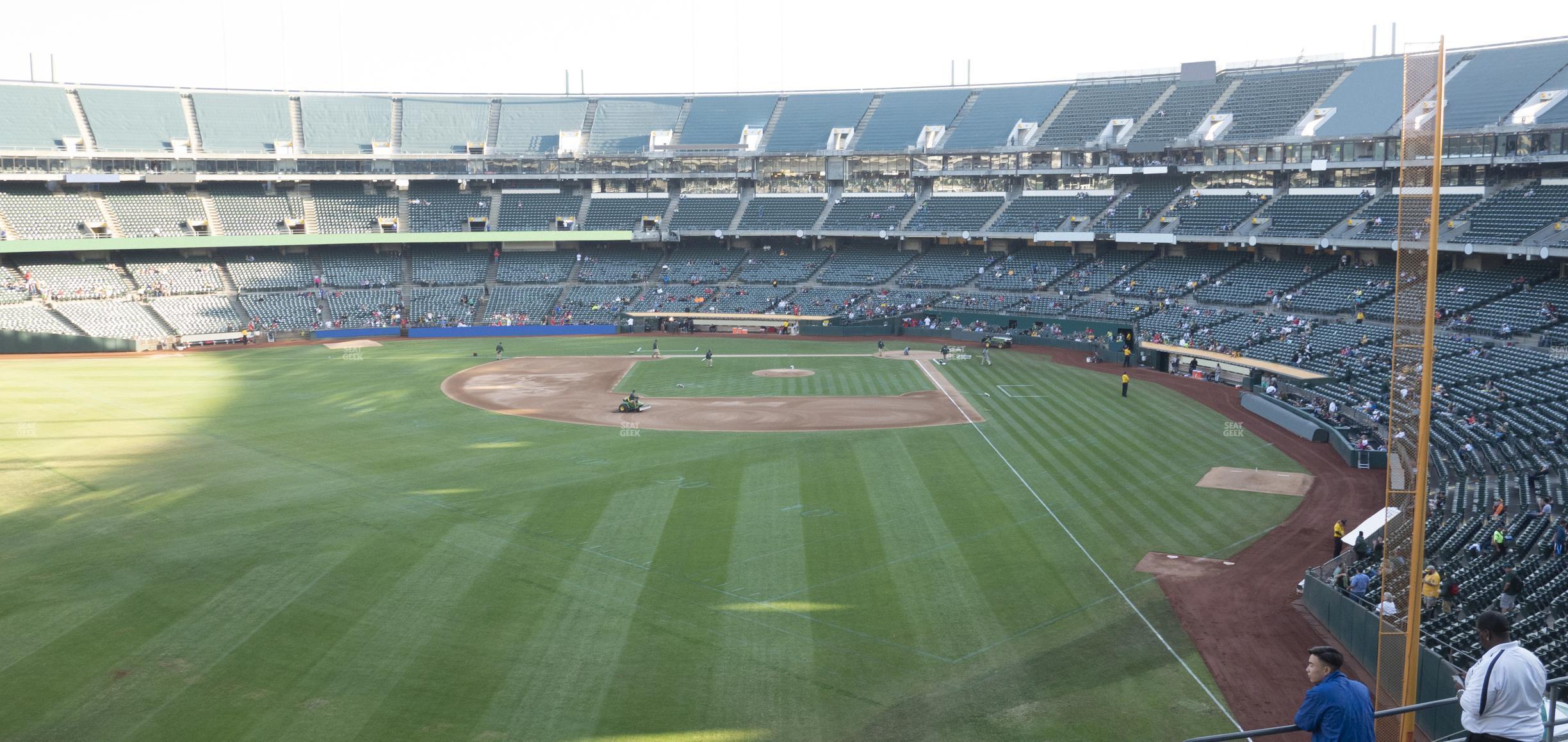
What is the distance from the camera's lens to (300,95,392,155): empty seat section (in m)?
88.0

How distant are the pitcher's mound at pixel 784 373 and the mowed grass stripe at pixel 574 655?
96.9ft

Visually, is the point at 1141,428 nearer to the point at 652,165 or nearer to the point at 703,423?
the point at 703,423

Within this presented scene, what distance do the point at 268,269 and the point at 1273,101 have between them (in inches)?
3015

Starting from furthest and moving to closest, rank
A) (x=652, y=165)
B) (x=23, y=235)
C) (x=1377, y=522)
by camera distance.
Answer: (x=652, y=165) → (x=23, y=235) → (x=1377, y=522)

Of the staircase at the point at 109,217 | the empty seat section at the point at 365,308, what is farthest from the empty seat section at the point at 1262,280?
the staircase at the point at 109,217

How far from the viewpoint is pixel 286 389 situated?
51.5 m

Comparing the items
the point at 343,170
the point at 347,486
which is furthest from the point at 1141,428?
the point at 343,170

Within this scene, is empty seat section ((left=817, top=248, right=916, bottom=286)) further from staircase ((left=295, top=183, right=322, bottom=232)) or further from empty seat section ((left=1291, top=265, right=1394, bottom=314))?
staircase ((left=295, top=183, right=322, bottom=232))

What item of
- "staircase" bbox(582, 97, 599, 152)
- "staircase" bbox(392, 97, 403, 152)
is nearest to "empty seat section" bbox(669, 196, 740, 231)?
"staircase" bbox(582, 97, 599, 152)

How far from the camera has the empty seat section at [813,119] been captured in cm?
9081

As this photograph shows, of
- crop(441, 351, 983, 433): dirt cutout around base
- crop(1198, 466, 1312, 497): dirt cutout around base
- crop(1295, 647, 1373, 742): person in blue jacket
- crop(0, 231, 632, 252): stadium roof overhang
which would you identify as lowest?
crop(1198, 466, 1312, 497): dirt cutout around base

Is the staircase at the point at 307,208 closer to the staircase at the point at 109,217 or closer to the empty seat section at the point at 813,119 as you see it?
the staircase at the point at 109,217

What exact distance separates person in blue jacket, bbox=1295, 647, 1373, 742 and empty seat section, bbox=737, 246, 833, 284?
76.4 metres

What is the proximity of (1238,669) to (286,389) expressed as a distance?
4669cm
